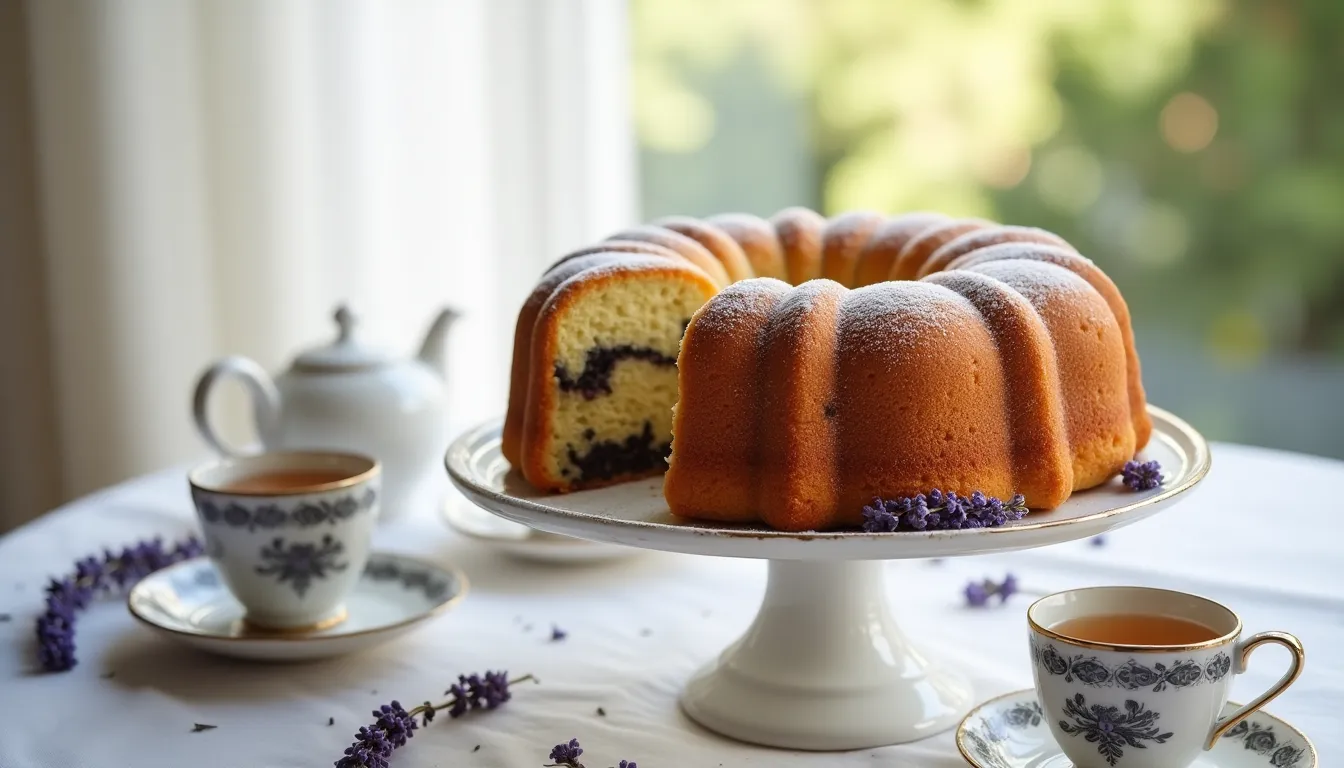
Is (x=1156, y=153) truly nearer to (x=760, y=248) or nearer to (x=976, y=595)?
(x=760, y=248)

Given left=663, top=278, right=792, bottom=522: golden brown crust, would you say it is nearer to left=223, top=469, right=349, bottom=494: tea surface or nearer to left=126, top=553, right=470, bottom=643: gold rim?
left=126, top=553, right=470, bottom=643: gold rim

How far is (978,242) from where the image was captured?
1375 millimetres

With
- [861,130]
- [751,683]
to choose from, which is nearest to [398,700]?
[751,683]

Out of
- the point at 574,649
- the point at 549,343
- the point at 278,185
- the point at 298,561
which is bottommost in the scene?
the point at 574,649

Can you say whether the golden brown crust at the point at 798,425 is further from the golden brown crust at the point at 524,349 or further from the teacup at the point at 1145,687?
the golden brown crust at the point at 524,349

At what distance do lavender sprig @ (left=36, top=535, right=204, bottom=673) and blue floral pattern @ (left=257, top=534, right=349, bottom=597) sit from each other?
0.21 meters

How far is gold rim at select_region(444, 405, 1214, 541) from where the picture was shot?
982 mm

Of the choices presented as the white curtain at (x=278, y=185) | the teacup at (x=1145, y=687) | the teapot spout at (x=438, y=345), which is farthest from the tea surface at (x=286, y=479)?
the white curtain at (x=278, y=185)

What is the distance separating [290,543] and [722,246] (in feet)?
1.99

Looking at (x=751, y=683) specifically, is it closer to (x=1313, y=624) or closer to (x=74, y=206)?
(x=1313, y=624)

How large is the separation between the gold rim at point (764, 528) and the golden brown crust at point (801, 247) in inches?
16.3

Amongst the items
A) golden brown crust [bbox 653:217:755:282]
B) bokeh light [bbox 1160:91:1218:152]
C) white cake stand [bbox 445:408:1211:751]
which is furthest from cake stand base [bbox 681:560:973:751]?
bokeh light [bbox 1160:91:1218:152]

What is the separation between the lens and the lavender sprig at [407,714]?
1033 millimetres

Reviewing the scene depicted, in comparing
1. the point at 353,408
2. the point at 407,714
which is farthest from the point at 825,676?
the point at 353,408
